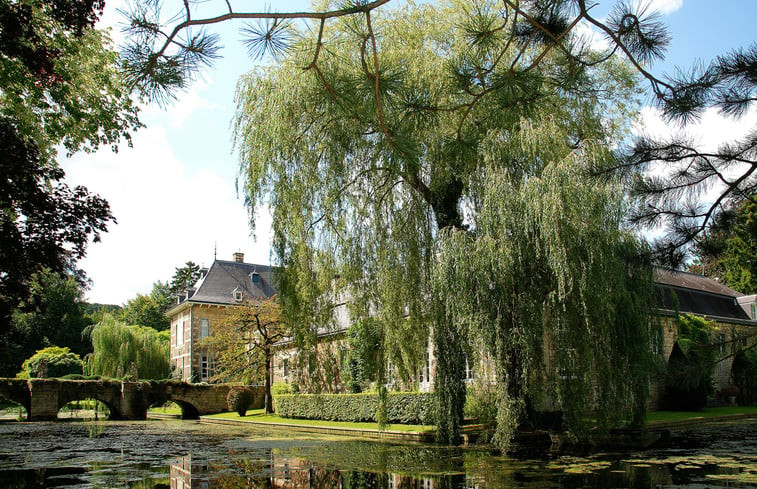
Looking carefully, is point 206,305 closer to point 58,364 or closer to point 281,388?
point 58,364

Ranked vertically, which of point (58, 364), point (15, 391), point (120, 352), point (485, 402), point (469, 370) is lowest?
point (15, 391)

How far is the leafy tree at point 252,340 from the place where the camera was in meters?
25.9

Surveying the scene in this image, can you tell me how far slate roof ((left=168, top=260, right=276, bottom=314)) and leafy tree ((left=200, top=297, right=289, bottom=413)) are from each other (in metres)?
Answer: 11.0

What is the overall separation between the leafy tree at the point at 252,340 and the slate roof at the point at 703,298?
16.3 m

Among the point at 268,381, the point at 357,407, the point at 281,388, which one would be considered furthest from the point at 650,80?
the point at 281,388

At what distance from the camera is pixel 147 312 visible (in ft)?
183

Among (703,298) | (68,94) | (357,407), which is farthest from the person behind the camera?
(703,298)

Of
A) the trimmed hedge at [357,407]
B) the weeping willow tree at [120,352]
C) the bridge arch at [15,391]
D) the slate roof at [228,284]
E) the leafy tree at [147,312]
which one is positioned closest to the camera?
the trimmed hedge at [357,407]

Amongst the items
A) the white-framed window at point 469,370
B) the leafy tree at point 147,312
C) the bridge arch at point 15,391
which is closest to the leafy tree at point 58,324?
the leafy tree at point 147,312

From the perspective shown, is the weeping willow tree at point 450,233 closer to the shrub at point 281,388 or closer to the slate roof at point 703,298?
the slate roof at point 703,298

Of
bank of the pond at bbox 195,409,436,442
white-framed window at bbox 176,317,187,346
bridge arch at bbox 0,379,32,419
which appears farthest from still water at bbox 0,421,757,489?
white-framed window at bbox 176,317,187,346

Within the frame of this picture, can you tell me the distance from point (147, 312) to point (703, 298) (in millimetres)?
47023

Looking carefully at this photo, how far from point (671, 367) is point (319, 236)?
842 centimetres

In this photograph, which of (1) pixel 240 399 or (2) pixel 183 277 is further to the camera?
(2) pixel 183 277
